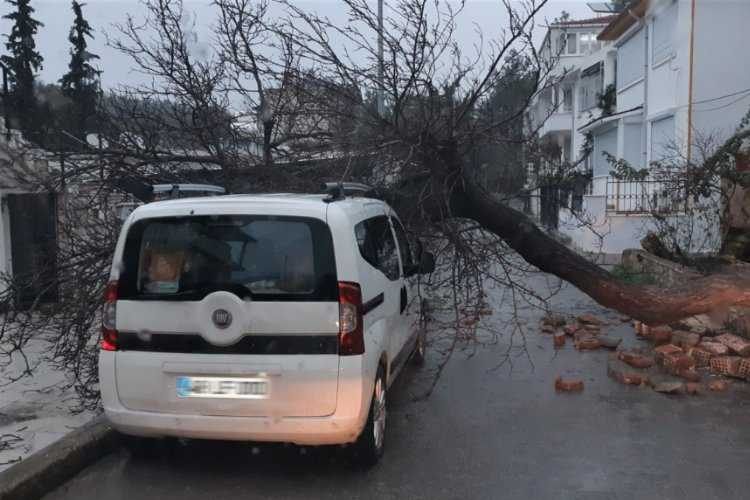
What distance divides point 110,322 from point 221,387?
854mm

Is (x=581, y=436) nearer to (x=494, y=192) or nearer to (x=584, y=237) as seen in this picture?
(x=494, y=192)

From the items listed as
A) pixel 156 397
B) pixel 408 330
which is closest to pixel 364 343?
pixel 156 397

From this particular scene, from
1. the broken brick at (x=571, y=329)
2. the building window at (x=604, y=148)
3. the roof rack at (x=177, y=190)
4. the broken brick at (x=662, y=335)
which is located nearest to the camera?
the roof rack at (x=177, y=190)

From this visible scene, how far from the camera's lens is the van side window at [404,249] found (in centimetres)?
635

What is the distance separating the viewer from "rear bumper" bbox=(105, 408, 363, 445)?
4414 mm

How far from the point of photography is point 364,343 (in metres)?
4.51

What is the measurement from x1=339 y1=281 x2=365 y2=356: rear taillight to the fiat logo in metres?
0.68

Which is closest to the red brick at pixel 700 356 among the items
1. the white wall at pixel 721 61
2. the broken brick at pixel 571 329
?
the broken brick at pixel 571 329

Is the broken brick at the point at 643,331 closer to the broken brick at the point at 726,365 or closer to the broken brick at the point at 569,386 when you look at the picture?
the broken brick at the point at 726,365

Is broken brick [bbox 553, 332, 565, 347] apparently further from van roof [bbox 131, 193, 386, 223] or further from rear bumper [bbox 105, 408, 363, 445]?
rear bumper [bbox 105, 408, 363, 445]

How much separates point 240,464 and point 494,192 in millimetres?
4369

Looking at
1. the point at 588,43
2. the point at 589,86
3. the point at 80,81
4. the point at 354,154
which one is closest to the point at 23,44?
the point at 80,81

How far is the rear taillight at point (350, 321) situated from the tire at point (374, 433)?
0.49 meters

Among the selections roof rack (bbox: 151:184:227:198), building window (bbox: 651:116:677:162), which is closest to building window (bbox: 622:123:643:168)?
building window (bbox: 651:116:677:162)
